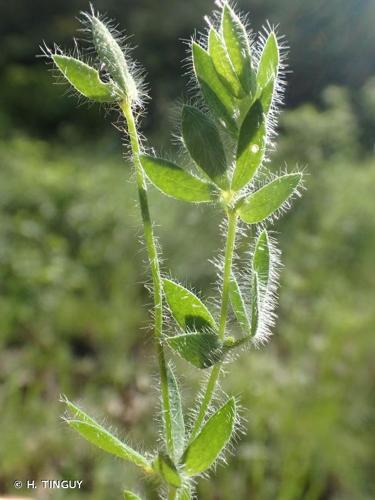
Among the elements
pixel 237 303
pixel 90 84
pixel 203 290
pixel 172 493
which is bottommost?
pixel 203 290

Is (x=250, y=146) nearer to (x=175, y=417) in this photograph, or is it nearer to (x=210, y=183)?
(x=210, y=183)

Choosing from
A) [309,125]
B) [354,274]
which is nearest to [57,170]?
[309,125]

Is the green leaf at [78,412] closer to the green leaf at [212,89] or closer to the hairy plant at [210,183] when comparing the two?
the hairy plant at [210,183]

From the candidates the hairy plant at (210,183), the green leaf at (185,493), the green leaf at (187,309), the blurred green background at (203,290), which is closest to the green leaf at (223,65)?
the hairy plant at (210,183)

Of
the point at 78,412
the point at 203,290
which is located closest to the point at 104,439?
the point at 78,412

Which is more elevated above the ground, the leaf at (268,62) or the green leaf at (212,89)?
the leaf at (268,62)

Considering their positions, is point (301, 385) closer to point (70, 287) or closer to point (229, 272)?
point (70, 287)
